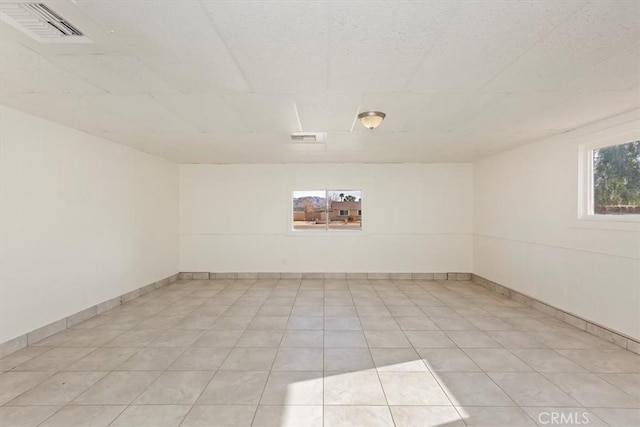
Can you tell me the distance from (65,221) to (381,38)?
159 inches

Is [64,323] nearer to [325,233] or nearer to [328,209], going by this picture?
[325,233]

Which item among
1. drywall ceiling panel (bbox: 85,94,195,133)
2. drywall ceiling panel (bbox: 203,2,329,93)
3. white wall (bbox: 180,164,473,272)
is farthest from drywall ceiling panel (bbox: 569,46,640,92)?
white wall (bbox: 180,164,473,272)

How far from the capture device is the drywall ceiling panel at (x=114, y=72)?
2.08 m

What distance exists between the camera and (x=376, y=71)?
224 centimetres

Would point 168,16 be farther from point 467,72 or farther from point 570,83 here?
point 570,83

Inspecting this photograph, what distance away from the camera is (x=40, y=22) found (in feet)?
5.51

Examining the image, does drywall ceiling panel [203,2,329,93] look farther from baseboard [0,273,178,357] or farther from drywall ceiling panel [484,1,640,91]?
baseboard [0,273,178,357]

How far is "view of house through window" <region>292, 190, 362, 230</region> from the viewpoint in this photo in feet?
21.1

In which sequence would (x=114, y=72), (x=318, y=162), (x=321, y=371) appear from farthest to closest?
(x=318, y=162)
(x=321, y=371)
(x=114, y=72)

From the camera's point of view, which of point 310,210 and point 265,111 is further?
point 310,210

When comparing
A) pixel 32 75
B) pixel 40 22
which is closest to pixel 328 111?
pixel 40 22

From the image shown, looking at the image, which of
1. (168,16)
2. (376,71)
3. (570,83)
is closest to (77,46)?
(168,16)

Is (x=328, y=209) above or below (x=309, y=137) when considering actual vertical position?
below

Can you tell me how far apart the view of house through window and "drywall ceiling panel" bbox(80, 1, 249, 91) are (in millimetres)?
4077
